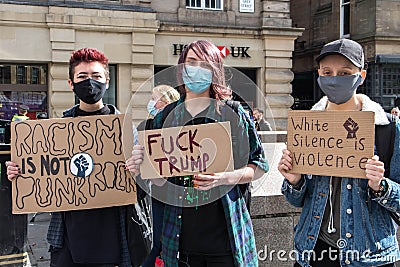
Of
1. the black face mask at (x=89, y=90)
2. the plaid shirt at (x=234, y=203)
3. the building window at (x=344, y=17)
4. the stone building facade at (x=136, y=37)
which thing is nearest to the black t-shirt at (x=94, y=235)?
the plaid shirt at (x=234, y=203)

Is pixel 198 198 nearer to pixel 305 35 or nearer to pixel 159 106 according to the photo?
pixel 159 106

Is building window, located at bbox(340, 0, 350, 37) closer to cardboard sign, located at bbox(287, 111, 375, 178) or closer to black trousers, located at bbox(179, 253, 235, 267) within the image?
cardboard sign, located at bbox(287, 111, 375, 178)

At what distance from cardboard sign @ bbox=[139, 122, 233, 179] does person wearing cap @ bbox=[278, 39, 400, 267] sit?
16.5 inches

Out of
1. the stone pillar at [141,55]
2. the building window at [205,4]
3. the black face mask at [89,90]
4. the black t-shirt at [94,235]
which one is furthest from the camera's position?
the building window at [205,4]

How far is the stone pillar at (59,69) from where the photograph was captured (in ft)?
43.5

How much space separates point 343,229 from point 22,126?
1972 millimetres

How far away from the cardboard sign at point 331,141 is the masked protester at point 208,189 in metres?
0.24

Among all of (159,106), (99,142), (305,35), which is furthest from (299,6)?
(99,142)

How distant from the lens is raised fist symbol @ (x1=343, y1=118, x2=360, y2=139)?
2508 millimetres

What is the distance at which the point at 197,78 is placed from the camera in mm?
2549

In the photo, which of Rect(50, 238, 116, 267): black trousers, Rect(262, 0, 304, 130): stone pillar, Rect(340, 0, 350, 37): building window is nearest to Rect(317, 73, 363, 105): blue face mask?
Rect(50, 238, 116, 267): black trousers

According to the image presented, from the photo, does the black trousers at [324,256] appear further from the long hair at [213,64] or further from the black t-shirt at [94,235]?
the black t-shirt at [94,235]

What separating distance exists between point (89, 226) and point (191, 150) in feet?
2.60

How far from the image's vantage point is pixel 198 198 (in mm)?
2572
